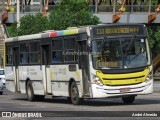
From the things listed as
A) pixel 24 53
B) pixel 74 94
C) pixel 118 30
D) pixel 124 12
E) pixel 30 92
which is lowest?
pixel 124 12

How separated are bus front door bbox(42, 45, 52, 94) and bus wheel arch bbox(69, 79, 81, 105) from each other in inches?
84.3

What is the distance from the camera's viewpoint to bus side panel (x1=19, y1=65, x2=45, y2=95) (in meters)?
30.1

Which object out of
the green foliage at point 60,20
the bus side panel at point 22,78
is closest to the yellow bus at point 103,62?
the bus side panel at point 22,78

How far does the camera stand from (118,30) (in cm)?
2598

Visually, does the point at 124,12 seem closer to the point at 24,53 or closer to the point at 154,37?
the point at 154,37

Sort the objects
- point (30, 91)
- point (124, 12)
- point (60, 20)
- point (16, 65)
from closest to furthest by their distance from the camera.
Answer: point (30, 91), point (16, 65), point (60, 20), point (124, 12)

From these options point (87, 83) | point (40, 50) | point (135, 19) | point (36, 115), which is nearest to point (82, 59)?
point (87, 83)

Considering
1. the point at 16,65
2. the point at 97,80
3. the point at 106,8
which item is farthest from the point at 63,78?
the point at 106,8

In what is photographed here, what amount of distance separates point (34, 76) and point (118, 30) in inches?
232

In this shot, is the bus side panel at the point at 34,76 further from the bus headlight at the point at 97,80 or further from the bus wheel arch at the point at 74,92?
the bus headlight at the point at 97,80

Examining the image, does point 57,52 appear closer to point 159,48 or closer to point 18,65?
point 18,65

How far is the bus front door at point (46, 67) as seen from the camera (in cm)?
2917

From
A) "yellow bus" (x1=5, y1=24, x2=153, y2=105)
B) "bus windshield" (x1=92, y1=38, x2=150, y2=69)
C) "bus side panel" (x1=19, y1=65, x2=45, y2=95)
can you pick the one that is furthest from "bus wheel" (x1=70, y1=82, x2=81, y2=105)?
"bus side panel" (x1=19, y1=65, x2=45, y2=95)

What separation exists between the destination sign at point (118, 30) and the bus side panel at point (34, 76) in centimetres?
480
